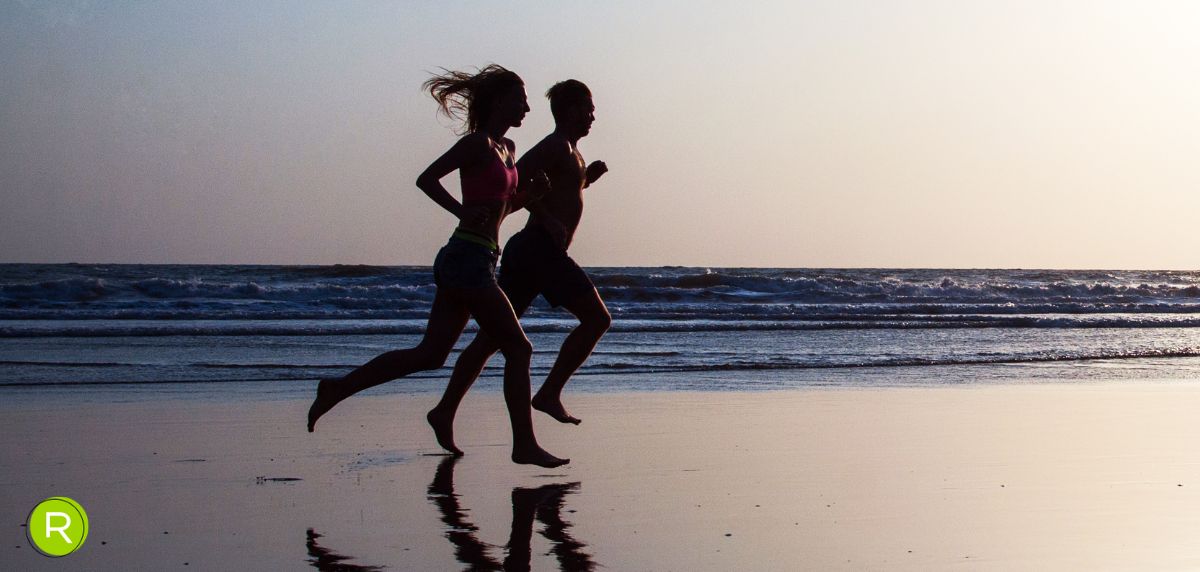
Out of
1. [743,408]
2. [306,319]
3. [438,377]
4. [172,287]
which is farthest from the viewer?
[172,287]

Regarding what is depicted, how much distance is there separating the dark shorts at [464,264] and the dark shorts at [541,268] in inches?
17.9

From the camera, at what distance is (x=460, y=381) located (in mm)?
5359

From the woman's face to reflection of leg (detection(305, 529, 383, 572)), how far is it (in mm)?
1924

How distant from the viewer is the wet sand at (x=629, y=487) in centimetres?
359

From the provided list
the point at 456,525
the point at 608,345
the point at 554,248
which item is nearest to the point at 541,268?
the point at 554,248

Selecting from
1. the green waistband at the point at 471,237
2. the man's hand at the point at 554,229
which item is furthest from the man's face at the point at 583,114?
the green waistband at the point at 471,237

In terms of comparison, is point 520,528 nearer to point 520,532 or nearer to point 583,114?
point 520,532

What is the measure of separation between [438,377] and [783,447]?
403cm

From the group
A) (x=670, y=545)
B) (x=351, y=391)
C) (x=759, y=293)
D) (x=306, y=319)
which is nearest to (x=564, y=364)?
(x=351, y=391)

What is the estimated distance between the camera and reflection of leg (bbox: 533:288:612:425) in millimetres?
5320

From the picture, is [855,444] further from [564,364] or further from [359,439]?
[359,439]

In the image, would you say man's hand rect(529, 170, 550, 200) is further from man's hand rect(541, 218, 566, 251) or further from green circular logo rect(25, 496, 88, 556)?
green circular logo rect(25, 496, 88, 556)

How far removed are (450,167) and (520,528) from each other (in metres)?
1.47

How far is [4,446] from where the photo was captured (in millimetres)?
5688
